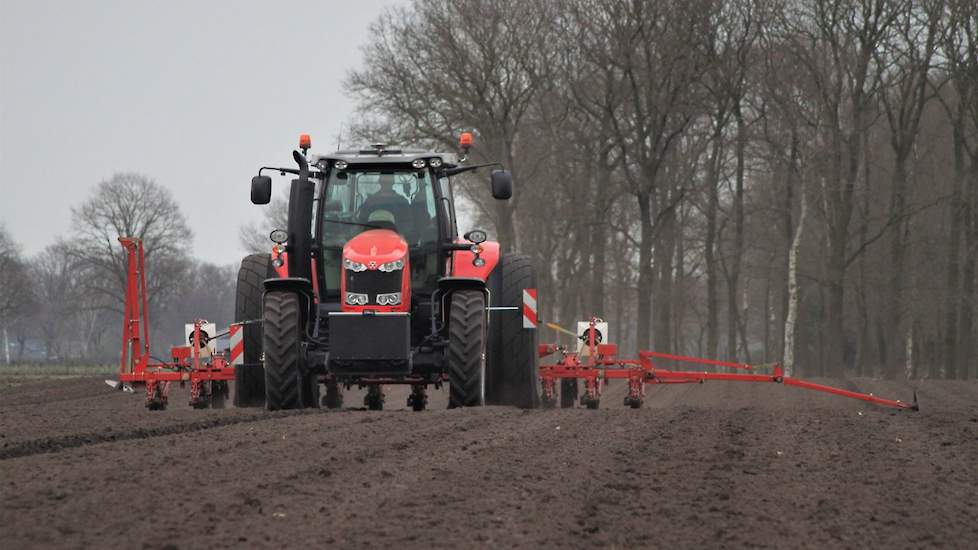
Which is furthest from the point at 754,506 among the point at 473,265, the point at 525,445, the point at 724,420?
Answer: the point at 473,265

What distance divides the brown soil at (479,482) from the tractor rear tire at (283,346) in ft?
1.67

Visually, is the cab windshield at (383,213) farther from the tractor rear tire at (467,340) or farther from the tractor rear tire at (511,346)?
the tractor rear tire at (511,346)

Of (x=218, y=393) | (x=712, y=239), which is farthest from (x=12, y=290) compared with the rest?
(x=218, y=393)

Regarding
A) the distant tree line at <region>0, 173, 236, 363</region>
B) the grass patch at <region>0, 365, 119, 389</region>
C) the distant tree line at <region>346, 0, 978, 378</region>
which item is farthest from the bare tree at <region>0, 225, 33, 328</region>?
the distant tree line at <region>346, 0, 978, 378</region>

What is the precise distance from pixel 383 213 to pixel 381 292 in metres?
1.20

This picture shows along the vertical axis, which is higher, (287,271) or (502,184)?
(502,184)

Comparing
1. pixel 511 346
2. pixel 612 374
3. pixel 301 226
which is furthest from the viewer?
pixel 612 374

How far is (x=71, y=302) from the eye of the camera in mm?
88125

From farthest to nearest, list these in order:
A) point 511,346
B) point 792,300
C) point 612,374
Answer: point 792,300
point 612,374
point 511,346

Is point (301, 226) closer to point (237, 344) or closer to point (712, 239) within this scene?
point (237, 344)

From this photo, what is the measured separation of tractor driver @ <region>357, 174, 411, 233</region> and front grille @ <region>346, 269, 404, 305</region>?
38.0 inches

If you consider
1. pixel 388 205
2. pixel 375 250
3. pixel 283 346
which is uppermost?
pixel 388 205

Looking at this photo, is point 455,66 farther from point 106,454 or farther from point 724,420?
point 106,454

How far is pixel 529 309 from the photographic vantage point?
599 inches
